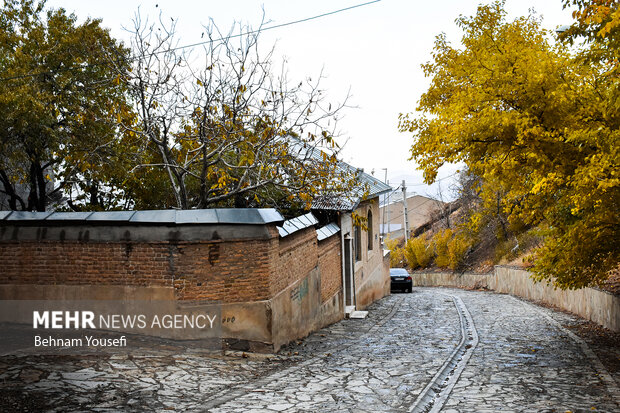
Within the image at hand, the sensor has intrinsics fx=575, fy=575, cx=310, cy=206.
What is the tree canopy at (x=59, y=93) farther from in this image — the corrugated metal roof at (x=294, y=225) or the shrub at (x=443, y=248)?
the shrub at (x=443, y=248)

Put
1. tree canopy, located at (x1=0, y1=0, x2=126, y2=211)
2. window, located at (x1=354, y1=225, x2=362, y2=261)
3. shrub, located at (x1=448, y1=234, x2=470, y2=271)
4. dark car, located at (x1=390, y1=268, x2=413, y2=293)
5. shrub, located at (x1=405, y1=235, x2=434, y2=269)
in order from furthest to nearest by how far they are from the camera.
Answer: shrub, located at (x1=405, y1=235, x2=434, y2=269) < shrub, located at (x1=448, y1=234, x2=470, y2=271) < dark car, located at (x1=390, y1=268, x2=413, y2=293) < window, located at (x1=354, y1=225, x2=362, y2=261) < tree canopy, located at (x1=0, y1=0, x2=126, y2=211)

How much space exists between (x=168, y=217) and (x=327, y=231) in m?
7.59

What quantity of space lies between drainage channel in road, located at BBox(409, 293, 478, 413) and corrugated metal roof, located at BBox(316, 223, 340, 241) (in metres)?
4.41

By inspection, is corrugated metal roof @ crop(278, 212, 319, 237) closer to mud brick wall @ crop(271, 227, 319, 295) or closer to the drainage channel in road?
mud brick wall @ crop(271, 227, 319, 295)

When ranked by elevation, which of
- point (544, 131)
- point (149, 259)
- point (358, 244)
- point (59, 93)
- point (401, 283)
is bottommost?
point (401, 283)

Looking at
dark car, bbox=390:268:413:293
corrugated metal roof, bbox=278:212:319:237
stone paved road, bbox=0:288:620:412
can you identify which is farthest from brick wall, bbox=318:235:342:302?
dark car, bbox=390:268:413:293

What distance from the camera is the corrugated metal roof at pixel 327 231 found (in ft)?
51.1

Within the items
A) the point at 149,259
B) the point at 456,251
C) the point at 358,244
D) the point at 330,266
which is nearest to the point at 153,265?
the point at 149,259

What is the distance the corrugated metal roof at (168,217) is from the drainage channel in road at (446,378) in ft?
12.6

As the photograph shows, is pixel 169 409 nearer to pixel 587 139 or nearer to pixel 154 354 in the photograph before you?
pixel 154 354

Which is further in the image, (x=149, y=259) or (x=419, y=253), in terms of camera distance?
(x=419, y=253)

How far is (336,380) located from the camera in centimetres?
858

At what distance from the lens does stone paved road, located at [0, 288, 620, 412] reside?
700cm

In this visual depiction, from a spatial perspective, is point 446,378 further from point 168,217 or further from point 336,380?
point 168,217
